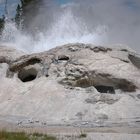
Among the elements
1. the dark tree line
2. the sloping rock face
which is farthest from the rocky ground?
the dark tree line

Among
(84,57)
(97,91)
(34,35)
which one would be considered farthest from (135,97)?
(34,35)

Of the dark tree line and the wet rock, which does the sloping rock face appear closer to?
the wet rock

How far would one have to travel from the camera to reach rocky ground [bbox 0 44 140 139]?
81.6ft

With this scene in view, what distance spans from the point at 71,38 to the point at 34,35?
5651 mm

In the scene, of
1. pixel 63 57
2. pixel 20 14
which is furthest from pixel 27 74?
pixel 20 14

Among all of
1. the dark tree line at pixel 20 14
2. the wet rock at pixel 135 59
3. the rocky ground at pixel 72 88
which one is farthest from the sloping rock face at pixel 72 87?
the dark tree line at pixel 20 14

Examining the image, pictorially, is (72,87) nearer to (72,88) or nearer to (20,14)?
(72,88)

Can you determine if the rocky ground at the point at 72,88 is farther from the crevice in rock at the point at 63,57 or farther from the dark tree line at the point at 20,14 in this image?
the dark tree line at the point at 20,14

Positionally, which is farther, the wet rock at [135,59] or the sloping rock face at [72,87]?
Answer: the wet rock at [135,59]

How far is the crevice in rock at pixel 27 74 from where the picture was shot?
30.5 m

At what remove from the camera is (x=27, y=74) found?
103 feet

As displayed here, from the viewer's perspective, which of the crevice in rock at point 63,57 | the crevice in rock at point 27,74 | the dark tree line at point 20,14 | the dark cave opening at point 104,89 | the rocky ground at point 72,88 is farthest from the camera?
the dark tree line at point 20,14

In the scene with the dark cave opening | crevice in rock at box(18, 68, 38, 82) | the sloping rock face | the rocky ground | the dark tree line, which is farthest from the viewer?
the dark tree line

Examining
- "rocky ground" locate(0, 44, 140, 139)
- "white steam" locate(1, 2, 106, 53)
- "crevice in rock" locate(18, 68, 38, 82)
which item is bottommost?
"rocky ground" locate(0, 44, 140, 139)
